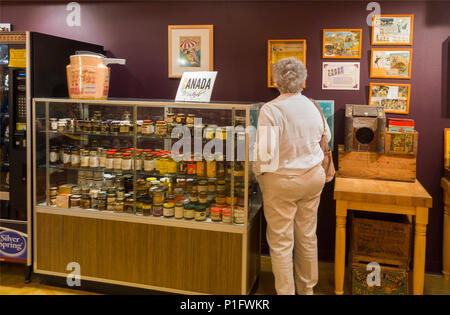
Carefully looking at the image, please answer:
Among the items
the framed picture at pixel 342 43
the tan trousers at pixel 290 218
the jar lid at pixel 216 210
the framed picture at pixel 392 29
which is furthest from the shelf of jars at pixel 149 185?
the framed picture at pixel 392 29

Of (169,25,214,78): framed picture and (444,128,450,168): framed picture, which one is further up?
(169,25,214,78): framed picture

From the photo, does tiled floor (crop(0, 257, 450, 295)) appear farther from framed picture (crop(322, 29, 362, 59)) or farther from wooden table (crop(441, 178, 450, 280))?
framed picture (crop(322, 29, 362, 59))

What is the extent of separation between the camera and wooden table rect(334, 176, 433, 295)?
2906 millimetres

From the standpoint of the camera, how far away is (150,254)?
313 cm

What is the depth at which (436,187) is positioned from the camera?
11.8ft

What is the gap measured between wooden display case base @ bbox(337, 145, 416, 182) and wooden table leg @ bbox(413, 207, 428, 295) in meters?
0.46

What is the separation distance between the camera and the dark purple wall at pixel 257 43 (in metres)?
3.51

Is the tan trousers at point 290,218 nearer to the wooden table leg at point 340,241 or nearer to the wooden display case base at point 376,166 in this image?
the wooden table leg at point 340,241

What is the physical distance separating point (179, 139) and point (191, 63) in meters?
1.07

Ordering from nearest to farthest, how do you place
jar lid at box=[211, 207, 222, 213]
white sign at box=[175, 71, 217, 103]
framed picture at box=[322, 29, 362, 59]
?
jar lid at box=[211, 207, 222, 213]
white sign at box=[175, 71, 217, 103]
framed picture at box=[322, 29, 362, 59]

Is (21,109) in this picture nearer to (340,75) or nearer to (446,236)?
(340,75)

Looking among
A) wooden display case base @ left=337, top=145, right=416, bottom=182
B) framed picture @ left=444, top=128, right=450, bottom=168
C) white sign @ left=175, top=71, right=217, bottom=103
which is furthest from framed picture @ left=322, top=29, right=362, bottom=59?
white sign @ left=175, top=71, right=217, bottom=103

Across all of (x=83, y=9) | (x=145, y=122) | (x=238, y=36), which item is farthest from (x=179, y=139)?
(x=83, y=9)

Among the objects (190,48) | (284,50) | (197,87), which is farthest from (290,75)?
(190,48)
